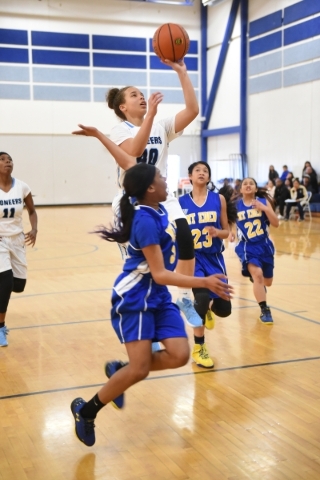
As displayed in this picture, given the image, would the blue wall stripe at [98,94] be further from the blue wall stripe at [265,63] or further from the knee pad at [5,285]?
the knee pad at [5,285]

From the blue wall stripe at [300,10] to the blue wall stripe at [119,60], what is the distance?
6780 millimetres

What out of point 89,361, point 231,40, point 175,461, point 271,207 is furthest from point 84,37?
point 175,461

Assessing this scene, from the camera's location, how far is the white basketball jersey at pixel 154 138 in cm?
429

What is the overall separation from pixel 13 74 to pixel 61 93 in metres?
2.01

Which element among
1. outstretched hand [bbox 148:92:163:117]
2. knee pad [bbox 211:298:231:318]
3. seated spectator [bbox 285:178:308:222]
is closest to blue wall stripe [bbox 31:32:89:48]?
seated spectator [bbox 285:178:308:222]

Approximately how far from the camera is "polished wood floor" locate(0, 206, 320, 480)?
3053 mm

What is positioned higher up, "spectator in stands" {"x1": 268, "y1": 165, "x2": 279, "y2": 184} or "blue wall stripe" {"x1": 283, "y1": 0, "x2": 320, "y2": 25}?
"blue wall stripe" {"x1": 283, "y1": 0, "x2": 320, "y2": 25}

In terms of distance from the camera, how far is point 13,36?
24.2 meters

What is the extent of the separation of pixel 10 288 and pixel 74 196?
21.1m

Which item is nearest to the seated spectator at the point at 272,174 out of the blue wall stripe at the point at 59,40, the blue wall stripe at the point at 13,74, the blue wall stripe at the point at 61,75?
the blue wall stripe at the point at 61,75

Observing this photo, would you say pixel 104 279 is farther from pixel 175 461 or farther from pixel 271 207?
pixel 175 461

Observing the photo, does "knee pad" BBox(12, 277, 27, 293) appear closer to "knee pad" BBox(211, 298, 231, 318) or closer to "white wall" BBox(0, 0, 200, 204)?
"knee pad" BBox(211, 298, 231, 318)

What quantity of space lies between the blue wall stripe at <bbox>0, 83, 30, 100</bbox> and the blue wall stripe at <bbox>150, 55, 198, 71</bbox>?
5.37 meters

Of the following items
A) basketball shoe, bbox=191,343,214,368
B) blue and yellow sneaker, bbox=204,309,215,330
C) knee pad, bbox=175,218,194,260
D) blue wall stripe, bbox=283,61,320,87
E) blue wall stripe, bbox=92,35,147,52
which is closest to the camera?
knee pad, bbox=175,218,194,260
